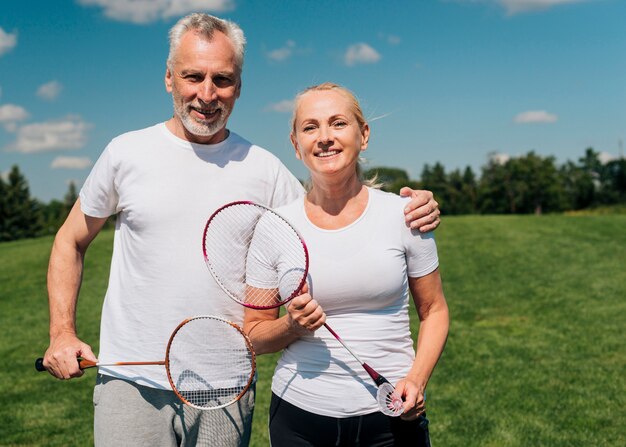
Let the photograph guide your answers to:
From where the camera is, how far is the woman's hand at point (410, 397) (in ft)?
8.50

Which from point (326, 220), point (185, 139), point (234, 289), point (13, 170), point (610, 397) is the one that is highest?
point (13, 170)

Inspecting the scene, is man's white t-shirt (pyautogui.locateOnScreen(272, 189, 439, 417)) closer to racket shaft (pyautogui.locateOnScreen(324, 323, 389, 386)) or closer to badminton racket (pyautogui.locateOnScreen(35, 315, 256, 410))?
racket shaft (pyautogui.locateOnScreen(324, 323, 389, 386))

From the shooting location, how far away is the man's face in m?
2.99

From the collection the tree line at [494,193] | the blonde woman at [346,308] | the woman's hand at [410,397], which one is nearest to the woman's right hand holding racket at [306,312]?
the blonde woman at [346,308]

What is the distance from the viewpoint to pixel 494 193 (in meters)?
91.6

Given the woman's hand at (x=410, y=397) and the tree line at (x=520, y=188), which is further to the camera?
the tree line at (x=520, y=188)

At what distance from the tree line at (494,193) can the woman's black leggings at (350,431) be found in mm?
76309

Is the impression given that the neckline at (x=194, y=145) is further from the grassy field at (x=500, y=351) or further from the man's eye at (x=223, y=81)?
the grassy field at (x=500, y=351)

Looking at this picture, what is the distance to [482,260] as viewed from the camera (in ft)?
64.1

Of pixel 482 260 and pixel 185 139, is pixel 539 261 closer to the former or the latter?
pixel 482 260

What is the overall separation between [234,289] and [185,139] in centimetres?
78

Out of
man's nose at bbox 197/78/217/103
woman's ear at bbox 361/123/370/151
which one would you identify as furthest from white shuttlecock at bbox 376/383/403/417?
man's nose at bbox 197/78/217/103

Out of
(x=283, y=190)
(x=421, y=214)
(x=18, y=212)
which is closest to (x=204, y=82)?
(x=283, y=190)

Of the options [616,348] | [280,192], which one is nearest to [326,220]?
[280,192]
